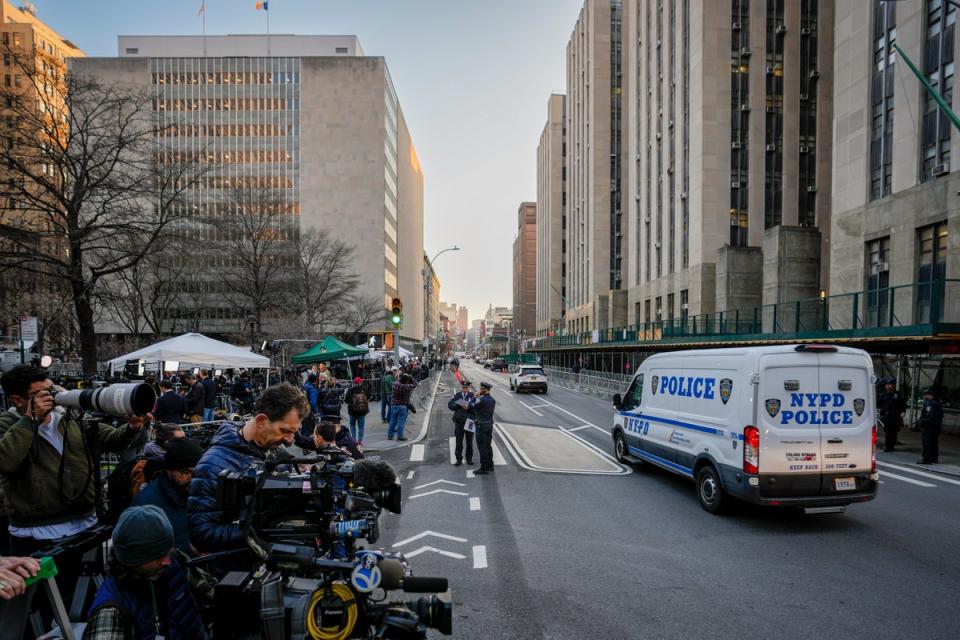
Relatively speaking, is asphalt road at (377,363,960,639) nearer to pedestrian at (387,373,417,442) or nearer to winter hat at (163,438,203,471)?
winter hat at (163,438,203,471)

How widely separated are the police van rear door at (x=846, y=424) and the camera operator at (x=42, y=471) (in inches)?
330

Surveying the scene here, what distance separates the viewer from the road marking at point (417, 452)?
39.6 ft

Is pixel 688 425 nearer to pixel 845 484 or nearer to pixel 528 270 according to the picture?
pixel 845 484

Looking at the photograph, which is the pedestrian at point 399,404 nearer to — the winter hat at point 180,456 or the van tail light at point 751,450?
the van tail light at point 751,450

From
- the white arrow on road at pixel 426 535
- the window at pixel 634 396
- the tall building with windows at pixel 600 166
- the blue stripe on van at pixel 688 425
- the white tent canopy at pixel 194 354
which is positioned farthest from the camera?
the tall building with windows at pixel 600 166

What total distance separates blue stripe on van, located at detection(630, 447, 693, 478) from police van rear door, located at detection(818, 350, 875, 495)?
6.51ft

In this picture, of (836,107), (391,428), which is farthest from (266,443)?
A: (836,107)

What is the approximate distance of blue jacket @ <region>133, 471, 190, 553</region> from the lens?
3465 mm

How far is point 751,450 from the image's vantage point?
6879 millimetres

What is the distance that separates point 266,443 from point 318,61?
82.5m

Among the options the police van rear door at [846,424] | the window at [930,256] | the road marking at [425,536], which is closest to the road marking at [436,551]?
the road marking at [425,536]

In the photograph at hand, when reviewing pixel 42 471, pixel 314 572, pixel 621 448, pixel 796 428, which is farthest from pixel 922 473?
pixel 42 471

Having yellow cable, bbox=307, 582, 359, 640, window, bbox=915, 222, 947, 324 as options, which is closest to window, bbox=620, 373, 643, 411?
yellow cable, bbox=307, 582, 359, 640

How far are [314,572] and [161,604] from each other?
736mm
